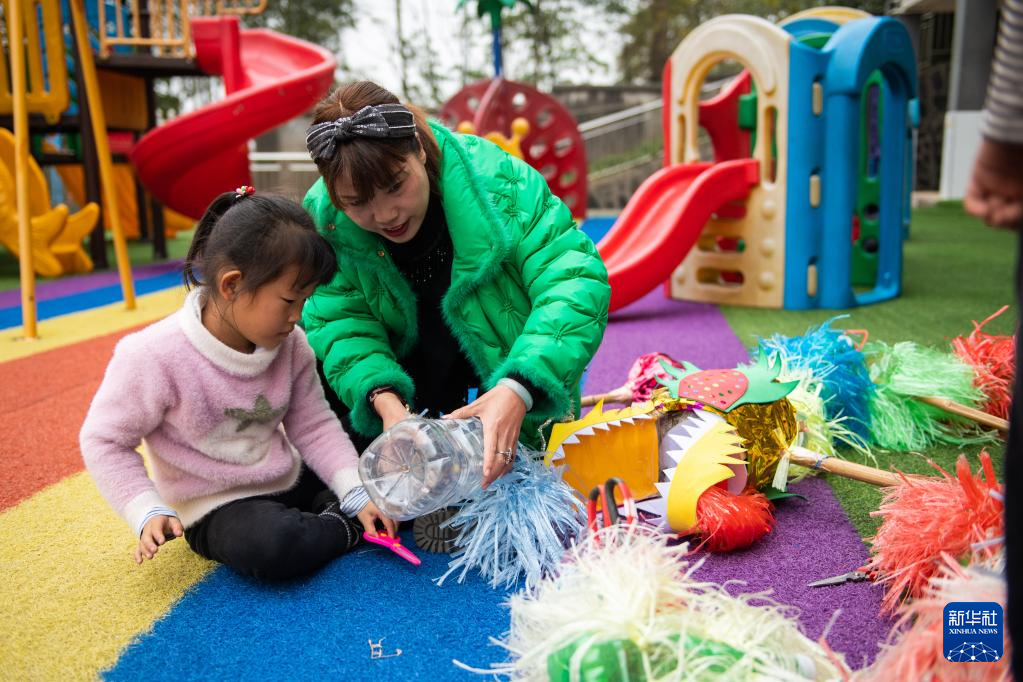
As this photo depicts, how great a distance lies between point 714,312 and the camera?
3943 mm

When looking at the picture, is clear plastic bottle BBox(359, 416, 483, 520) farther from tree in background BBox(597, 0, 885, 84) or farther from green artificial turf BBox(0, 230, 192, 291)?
tree in background BBox(597, 0, 885, 84)

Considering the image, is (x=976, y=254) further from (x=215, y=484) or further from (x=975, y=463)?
(x=215, y=484)

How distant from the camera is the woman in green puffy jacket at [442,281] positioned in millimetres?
1460

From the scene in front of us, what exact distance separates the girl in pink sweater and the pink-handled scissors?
0.07 feet

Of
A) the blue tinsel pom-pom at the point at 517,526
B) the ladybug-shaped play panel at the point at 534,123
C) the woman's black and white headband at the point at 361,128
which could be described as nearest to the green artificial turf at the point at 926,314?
the blue tinsel pom-pom at the point at 517,526

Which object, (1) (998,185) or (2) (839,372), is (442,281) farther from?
(1) (998,185)

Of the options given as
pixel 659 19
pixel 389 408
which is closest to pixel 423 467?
pixel 389 408

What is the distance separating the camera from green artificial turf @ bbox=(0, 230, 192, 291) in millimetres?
5910

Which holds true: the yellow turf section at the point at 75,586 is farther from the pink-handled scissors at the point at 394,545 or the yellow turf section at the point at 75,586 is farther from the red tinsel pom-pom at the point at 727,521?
the red tinsel pom-pom at the point at 727,521

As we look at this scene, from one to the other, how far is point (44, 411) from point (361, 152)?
1760 millimetres

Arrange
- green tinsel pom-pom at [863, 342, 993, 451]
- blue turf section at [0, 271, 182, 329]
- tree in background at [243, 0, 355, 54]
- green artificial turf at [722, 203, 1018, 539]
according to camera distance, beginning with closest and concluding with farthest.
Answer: green artificial turf at [722, 203, 1018, 539] < green tinsel pom-pom at [863, 342, 993, 451] < blue turf section at [0, 271, 182, 329] < tree in background at [243, 0, 355, 54]

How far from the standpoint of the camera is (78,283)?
18.5ft

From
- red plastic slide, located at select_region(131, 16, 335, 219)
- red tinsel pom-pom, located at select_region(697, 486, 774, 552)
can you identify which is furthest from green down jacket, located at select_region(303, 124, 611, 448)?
red plastic slide, located at select_region(131, 16, 335, 219)

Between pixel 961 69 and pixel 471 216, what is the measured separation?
904 cm
